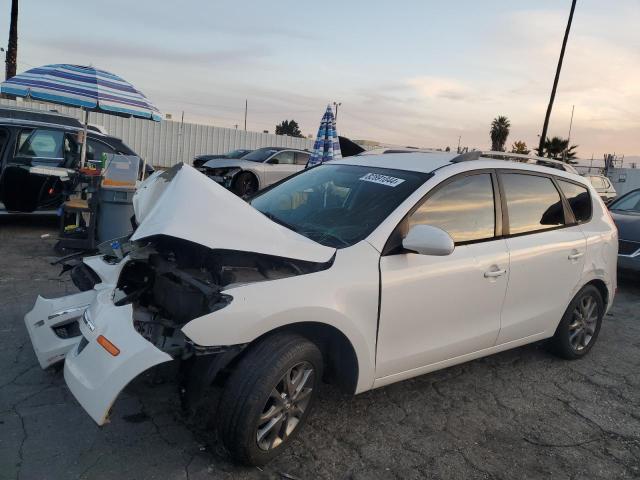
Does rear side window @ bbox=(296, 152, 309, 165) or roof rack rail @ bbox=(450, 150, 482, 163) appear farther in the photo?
rear side window @ bbox=(296, 152, 309, 165)

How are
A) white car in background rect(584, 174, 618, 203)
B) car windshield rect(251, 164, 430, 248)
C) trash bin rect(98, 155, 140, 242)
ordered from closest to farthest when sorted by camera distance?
car windshield rect(251, 164, 430, 248), trash bin rect(98, 155, 140, 242), white car in background rect(584, 174, 618, 203)

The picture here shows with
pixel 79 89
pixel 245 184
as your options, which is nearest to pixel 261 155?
pixel 245 184

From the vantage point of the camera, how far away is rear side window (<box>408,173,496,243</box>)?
3201 millimetres

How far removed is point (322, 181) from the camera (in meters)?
3.73

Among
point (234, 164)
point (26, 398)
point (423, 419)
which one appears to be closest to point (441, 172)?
point (423, 419)

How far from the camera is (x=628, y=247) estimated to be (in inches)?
276

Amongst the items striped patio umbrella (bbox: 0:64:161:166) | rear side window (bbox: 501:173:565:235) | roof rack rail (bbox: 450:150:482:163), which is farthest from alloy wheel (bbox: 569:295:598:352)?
striped patio umbrella (bbox: 0:64:161:166)

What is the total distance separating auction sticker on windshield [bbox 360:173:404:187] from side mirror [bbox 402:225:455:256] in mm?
566

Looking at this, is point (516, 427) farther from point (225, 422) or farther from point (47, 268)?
point (47, 268)

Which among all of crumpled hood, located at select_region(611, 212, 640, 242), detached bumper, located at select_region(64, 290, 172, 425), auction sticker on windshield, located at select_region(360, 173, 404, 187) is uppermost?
auction sticker on windshield, located at select_region(360, 173, 404, 187)

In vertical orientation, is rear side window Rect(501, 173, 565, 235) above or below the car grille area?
above

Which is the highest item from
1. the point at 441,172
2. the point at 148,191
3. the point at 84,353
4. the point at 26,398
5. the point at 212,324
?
the point at 441,172

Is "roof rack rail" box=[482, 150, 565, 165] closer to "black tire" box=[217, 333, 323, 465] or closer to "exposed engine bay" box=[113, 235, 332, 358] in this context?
"exposed engine bay" box=[113, 235, 332, 358]

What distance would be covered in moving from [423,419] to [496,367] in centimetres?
119
